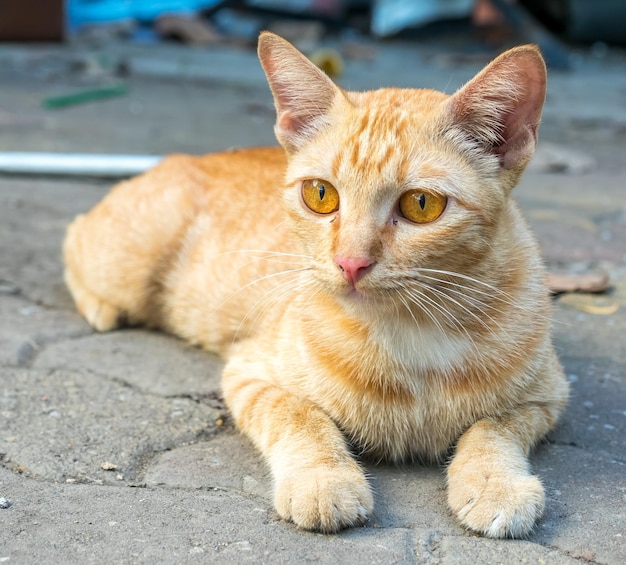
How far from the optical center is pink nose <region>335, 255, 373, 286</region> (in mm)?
2361

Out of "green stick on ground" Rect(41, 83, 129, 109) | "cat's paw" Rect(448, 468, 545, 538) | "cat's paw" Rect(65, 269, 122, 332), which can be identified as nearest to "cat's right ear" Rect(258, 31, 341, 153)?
"cat's paw" Rect(448, 468, 545, 538)

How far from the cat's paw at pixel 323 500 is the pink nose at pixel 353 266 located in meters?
0.54

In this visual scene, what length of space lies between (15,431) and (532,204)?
157 inches

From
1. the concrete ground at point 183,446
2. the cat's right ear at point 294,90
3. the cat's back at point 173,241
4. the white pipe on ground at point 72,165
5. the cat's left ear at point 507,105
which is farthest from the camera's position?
the white pipe on ground at point 72,165

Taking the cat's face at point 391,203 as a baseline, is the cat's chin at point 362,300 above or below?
below

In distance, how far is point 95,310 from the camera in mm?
3844

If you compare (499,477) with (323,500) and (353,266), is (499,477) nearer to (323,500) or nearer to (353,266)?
(323,500)

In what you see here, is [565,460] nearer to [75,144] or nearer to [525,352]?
[525,352]

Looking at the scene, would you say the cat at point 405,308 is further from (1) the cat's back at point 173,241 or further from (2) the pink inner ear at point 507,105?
(1) the cat's back at point 173,241

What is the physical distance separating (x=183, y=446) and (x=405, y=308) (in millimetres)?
852

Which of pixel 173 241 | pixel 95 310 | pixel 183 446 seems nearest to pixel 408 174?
pixel 183 446

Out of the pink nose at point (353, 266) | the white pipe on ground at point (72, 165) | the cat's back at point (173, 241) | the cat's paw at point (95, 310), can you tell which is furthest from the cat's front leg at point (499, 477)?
the white pipe on ground at point (72, 165)

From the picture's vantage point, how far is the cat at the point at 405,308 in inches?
94.7

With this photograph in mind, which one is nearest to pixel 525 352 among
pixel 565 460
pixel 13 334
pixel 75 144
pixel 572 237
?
pixel 565 460
